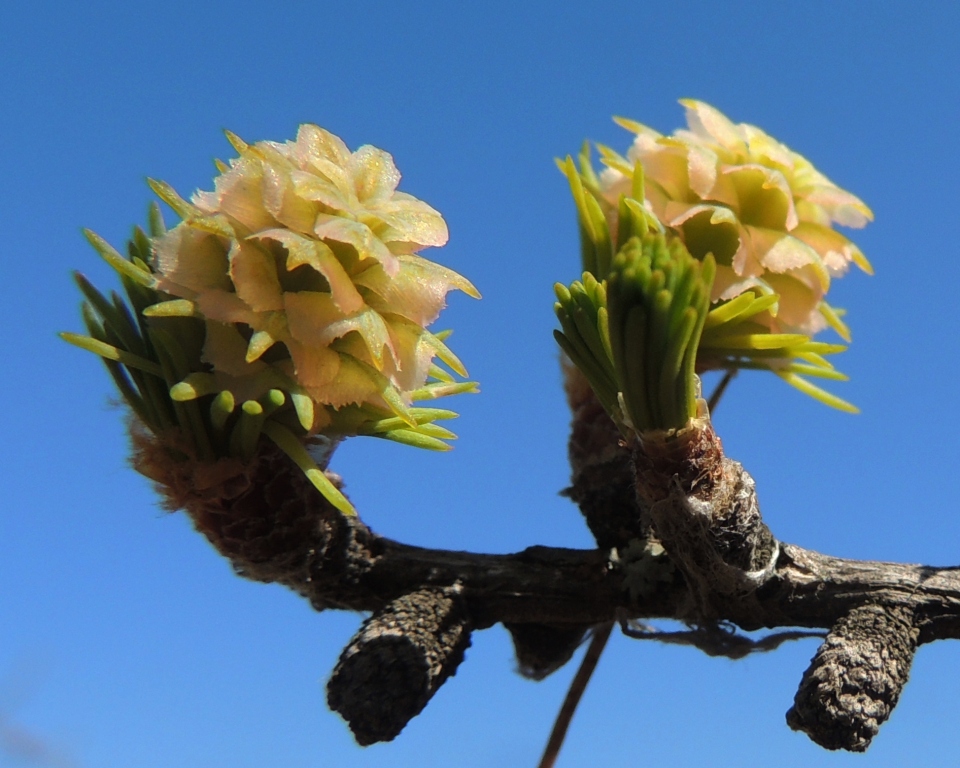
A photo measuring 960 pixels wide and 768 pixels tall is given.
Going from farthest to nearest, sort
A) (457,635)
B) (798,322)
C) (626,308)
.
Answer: (798,322)
(457,635)
(626,308)

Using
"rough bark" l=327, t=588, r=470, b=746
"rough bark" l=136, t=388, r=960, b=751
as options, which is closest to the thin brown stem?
"rough bark" l=136, t=388, r=960, b=751

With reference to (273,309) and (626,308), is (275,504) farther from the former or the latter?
(626,308)

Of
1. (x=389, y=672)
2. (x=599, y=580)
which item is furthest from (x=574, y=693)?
(x=389, y=672)

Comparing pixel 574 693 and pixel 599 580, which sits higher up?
pixel 599 580

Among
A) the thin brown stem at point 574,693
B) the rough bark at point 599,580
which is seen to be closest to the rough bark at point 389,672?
the rough bark at point 599,580

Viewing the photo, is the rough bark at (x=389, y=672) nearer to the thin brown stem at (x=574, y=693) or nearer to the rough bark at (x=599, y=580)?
the rough bark at (x=599, y=580)

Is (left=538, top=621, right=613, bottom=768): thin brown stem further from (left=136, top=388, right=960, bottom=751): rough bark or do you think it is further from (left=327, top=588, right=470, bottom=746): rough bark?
(left=327, top=588, right=470, bottom=746): rough bark

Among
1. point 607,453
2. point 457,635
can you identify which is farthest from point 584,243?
point 457,635

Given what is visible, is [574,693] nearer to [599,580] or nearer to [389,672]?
[599,580]
